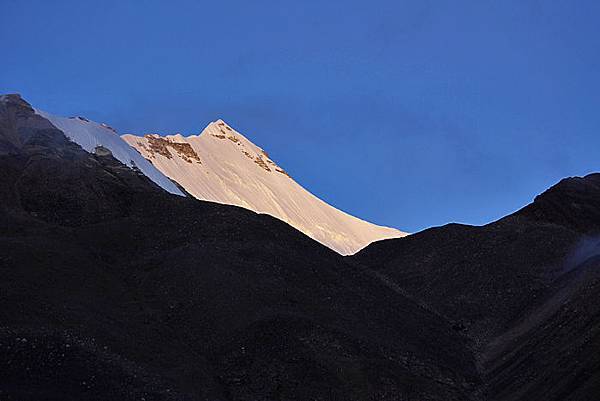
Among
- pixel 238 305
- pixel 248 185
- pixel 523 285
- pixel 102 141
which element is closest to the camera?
pixel 238 305

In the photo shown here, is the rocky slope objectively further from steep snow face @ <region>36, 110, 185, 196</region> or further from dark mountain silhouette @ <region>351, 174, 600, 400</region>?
steep snow face @ <region>36, 110, 185, 196</region>

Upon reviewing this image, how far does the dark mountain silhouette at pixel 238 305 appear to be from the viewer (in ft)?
80.6

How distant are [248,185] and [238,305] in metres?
109

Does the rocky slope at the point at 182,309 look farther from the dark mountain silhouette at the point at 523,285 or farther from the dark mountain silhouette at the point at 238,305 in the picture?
the dark mountain silhouette at the point at 523,285

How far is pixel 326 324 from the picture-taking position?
106ft

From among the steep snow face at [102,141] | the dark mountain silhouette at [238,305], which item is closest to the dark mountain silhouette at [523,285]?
the dark mountain silhouette at [238,305]

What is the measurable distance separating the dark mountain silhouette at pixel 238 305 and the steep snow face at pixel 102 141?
19225 millimetres

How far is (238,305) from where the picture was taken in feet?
105

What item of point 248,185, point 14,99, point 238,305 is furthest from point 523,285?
point 248,185

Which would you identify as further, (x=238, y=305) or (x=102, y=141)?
(x=102, y=141)

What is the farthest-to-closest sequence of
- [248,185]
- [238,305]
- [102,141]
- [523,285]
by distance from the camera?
1. [248,185]
2. [102,141]
3. [523,285]
4. [238,305]

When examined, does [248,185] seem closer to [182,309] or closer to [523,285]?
[523,285]

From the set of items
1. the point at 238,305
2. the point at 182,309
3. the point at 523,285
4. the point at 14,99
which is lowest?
the point at 523,285

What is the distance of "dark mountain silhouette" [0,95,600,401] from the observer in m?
24.6
